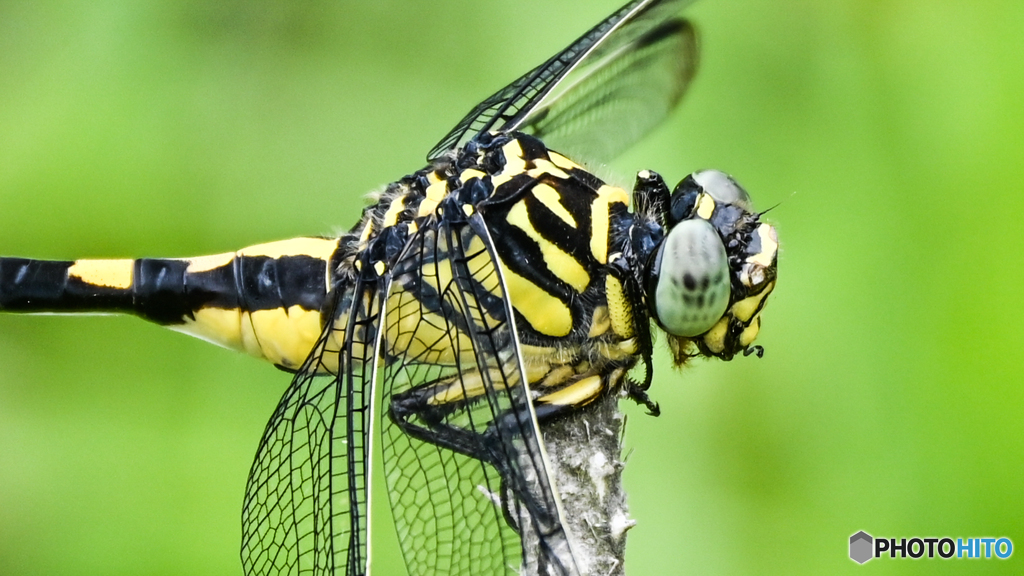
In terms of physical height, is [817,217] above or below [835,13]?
below

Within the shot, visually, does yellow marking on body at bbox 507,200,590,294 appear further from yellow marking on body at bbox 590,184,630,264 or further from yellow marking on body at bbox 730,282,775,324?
yellow marking on body at bbox 730,282,775,324

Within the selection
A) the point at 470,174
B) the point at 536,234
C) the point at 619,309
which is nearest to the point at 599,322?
the point at 619,309

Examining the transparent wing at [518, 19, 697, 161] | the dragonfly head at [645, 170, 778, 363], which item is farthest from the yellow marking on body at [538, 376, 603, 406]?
the transparent wing at [518, 19, 697, 161]

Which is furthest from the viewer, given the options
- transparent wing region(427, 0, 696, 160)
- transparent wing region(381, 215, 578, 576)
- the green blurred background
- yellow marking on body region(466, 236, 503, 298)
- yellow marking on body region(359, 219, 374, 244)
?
the green blurred background

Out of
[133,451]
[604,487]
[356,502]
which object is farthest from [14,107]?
[604,487]

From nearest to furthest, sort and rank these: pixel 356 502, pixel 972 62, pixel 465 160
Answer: pixel 356 502
pixel 465 160
pixel 972 62

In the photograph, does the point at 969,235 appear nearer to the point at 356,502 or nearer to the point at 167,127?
the point at 356,502
